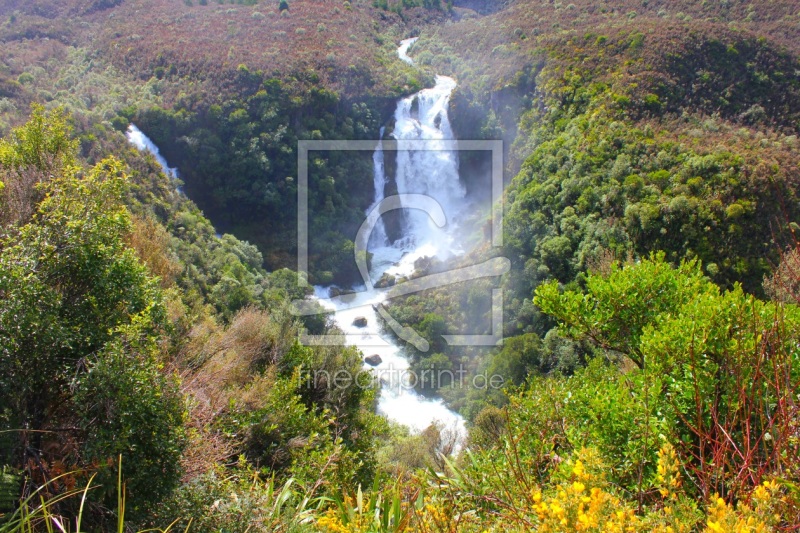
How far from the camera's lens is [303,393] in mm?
12430

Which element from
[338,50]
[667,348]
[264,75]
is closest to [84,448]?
[667,348]

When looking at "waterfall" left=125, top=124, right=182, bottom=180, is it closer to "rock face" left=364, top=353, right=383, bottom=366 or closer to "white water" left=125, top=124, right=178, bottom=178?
"white water" left=125, top=124, right=178, bottom=178

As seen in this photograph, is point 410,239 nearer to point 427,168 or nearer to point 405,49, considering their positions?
point 427,168

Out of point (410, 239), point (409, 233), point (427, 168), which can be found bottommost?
point (410, 239)

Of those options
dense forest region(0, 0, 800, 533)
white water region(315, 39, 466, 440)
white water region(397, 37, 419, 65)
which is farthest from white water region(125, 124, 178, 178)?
white water region(397, 37, 419, 65)

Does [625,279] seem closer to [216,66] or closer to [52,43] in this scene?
[216,66]

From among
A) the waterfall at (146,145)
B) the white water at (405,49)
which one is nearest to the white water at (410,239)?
the white water at (405,49)

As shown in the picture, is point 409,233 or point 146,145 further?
point 409,233

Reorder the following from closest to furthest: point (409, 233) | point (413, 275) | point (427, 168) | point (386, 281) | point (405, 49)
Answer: point (413, 275) < point (386, 281) < point (409, 233) < point (427, 168) < point (405, 49)

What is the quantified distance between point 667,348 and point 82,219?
21.2 ft

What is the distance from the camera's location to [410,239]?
1309 inches

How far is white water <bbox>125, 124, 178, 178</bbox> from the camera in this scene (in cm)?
2842

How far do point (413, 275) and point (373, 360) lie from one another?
6.96 metres

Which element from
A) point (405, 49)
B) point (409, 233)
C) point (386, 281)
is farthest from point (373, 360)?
point (405, 49)
